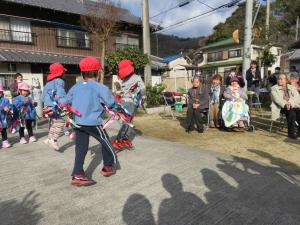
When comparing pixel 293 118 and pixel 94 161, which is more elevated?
pixel 293 118

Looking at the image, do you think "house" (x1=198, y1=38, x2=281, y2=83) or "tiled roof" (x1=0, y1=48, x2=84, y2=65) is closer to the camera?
"tiled roof" (x1=0, y1=48, x2=84, y2=65)

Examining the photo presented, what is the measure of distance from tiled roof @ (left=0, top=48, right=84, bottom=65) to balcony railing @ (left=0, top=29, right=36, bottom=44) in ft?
2.13

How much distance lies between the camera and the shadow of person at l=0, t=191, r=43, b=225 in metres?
2.81

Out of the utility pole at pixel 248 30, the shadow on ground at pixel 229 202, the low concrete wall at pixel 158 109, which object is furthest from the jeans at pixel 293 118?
the low concrete wall at pixel 158 109

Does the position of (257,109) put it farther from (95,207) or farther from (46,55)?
(46,55)

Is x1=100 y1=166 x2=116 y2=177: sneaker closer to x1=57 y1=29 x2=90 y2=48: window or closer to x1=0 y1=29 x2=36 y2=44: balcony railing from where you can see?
x1=0 y1=29 x2=36 y2=44: balcony railing

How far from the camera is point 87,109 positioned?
3668 mm

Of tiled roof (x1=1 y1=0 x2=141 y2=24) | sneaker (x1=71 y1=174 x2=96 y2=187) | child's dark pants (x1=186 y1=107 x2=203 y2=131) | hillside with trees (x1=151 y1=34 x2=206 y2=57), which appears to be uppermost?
hillside with trees (x1=151 y1=34 x2=206 y2=57)

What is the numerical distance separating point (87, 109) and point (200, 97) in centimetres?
435

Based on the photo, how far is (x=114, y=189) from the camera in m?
3.58

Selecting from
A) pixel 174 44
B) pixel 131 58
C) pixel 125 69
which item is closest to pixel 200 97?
pixel 125 69

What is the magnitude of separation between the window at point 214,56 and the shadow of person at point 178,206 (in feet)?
127

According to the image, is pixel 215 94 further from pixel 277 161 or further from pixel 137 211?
pixel 137 211

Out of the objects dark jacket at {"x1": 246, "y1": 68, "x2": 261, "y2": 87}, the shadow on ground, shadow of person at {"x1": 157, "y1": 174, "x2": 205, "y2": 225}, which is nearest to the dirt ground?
the shadow on ground
